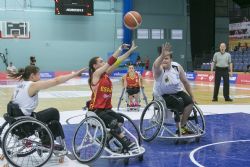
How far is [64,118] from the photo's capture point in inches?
308

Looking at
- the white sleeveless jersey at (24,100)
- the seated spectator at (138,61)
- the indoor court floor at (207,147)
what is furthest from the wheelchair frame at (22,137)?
the seated spectator at (138,61)

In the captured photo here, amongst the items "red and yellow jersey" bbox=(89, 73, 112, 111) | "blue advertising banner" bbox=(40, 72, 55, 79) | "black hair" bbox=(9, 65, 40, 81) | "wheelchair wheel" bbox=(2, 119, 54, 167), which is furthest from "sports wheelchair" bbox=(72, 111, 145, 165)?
"blue advertising banner" bbox=(40, 72, 55, 79)

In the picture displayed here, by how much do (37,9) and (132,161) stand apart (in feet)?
66.2

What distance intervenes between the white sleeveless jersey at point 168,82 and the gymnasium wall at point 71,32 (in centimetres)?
1829

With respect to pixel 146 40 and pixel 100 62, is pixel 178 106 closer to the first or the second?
pixel 100 62

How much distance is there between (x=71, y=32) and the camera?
79.4 feet

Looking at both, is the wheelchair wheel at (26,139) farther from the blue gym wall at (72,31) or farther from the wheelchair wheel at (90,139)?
the blue gym wall at (72,31)

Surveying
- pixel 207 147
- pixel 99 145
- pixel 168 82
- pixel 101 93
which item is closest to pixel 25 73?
pixel 101 93

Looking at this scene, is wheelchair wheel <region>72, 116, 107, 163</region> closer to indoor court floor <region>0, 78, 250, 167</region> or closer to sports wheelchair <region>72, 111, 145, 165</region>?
sports wheelchair <region>72, 111, 145, 165</region>

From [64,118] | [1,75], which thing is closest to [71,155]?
[64,118]

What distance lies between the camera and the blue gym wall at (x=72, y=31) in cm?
2308

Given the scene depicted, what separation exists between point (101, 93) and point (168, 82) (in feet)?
4.33

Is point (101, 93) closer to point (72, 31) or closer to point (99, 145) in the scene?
point (99, 145)

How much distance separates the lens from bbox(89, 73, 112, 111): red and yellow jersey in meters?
4.61
